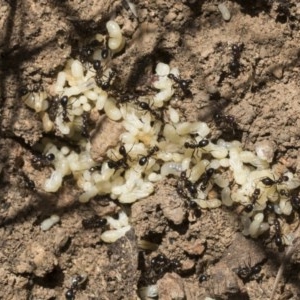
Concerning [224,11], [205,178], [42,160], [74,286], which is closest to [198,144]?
[205,178]

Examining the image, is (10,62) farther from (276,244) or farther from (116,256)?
(276,244)

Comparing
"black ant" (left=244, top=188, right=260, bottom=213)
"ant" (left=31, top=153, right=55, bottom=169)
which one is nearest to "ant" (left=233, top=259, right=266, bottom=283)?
"black ant" (left=244, top=188, right=260, bottom=213)

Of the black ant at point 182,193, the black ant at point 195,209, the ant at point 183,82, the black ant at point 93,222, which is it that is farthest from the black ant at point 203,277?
the ant at point 183,82

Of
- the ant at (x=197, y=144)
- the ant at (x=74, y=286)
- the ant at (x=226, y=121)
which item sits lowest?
the ant at (x=74, y=286)

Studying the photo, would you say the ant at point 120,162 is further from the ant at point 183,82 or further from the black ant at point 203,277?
the black ant at point 203,277

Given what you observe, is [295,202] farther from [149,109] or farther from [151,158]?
[149,109]

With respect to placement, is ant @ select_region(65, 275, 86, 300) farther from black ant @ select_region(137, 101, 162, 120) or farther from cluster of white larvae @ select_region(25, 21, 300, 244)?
black ant @ select_region(137, 101, 162, 120)
